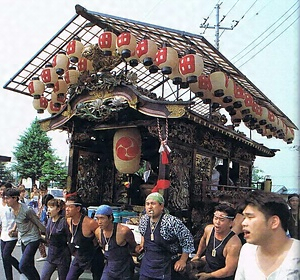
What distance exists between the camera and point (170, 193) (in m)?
6.55

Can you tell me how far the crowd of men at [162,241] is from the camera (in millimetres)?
1986

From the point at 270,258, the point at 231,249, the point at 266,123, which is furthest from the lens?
the point at 266,123

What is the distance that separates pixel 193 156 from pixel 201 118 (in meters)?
1.12

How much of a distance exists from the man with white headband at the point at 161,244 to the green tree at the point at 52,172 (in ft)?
81.0

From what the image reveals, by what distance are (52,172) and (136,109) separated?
2313 centimetres

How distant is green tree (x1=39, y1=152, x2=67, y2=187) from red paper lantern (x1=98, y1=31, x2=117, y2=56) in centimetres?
2218

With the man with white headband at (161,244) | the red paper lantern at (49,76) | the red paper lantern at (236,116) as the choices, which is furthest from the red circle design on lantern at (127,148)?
the man with white headband at (161,244)

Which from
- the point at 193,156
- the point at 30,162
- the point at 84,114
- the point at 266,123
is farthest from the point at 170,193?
the point at 30,162

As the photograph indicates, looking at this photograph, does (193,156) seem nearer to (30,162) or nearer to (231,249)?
(231,249)

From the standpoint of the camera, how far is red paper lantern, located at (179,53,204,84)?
6.02m

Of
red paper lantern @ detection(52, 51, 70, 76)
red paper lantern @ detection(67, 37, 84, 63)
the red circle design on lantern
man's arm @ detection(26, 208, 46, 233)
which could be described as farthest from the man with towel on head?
red paper lantern @ detection(52, 51, 70, 76)

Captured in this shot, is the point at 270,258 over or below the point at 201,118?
below

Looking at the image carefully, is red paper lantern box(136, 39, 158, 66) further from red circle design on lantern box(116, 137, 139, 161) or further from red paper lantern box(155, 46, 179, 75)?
red circle design on lantern box(116, 137, 139, 161)

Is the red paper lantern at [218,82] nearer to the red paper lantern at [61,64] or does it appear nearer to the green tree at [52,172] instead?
the red paper lantern at [61,64]
